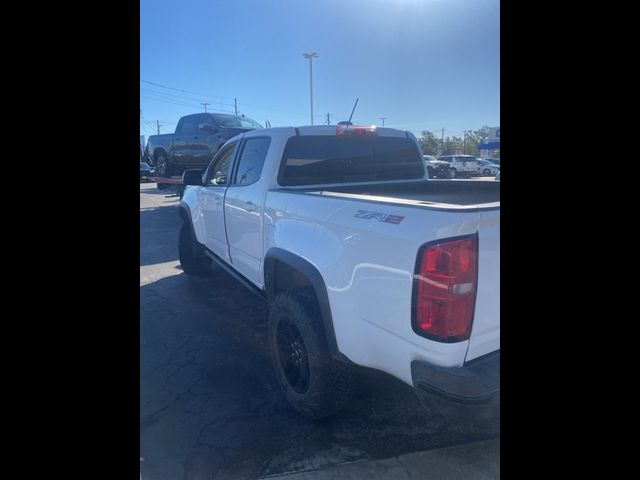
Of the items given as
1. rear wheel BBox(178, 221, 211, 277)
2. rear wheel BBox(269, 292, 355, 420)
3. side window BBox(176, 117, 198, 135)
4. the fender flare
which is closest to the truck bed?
the fender flare

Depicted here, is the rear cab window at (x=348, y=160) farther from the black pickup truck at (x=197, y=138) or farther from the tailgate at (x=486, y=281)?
the black pickup truck at (x=197, y=138)

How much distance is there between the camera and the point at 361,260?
2.21 meters

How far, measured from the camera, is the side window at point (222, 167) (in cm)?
471

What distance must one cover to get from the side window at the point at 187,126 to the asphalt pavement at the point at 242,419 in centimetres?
749

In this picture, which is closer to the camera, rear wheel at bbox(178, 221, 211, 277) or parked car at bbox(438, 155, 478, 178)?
rear wheel at bbox(178, 221, 211, 277)

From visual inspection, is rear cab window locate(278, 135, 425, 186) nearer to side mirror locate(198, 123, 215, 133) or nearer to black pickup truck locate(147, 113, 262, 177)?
black pickup truck locate(147, 113, 262, 177)

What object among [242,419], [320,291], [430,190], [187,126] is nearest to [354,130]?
[430,190]

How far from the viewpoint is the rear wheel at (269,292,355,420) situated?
2646 millimetres

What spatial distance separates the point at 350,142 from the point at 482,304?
2.53 m

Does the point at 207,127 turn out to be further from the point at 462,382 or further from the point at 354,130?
the point at 462,382

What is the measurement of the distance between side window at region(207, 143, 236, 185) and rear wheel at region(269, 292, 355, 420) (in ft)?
7.13

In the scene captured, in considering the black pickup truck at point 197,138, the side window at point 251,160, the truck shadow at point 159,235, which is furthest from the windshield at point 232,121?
the side window at point 251,160
